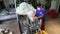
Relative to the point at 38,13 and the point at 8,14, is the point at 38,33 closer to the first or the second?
the point at 38,13

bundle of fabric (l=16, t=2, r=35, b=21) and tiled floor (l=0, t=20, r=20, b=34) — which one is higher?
bundle of fabric (l=16, t=2, r=35, b=21)

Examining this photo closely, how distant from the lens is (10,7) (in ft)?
8.98

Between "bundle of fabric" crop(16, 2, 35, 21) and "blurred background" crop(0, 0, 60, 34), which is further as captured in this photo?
"blurred background" crop(0, 0, 60, 34)

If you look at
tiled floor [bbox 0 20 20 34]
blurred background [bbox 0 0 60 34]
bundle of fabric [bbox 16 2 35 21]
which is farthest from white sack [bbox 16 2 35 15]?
tiled floor [bbox 0 20 20 34]

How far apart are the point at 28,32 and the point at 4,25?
73 cm

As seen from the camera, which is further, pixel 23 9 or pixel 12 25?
pixel 12 25

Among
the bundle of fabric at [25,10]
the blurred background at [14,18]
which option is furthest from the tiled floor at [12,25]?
the bundle of fabric at [25,10]

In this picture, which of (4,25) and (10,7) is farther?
(10,7)

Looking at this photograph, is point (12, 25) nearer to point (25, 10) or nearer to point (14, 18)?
point (14, 18)

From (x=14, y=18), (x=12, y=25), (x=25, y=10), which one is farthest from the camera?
(x=14, y=18)

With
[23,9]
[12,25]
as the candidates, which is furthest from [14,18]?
[23,9]

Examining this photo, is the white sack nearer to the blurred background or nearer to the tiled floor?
the blurred background

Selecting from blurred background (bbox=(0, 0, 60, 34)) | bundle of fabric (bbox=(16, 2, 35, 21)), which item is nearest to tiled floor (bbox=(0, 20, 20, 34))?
blurred background (bbox=(0, 0, 60, 34))

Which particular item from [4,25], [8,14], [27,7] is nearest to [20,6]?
[27,7]
